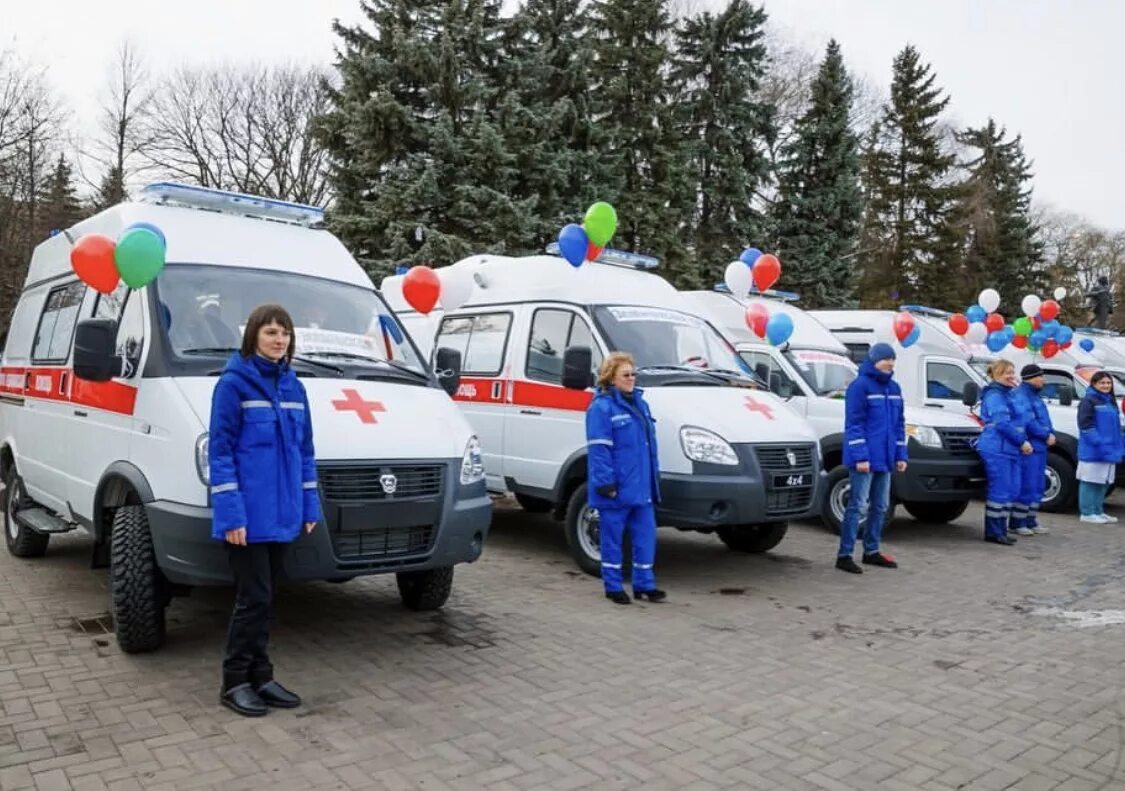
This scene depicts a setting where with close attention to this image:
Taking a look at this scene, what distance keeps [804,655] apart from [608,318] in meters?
3.44

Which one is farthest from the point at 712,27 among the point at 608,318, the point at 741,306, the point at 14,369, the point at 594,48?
the point at 14,369

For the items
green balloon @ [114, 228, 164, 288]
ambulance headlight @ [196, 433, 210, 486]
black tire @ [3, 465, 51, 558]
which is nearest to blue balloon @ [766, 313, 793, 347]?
green balloon @ [114, 228, 164, 288]

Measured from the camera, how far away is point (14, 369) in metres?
7.62

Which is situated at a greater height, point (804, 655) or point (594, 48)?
point (594, 48)

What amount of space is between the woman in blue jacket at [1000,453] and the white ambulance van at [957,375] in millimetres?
1174

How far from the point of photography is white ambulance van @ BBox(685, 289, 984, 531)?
9758 mm

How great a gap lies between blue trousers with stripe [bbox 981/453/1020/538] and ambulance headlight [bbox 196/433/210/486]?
8104 mm

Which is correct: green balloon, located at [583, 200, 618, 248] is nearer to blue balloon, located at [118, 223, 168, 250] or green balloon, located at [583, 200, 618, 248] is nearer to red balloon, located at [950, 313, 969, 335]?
blue balloon, located at [118, 223, 168, 250]

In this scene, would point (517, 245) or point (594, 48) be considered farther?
point (594, 48)

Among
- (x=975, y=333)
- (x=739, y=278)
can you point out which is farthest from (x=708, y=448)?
(x=975, y=333)

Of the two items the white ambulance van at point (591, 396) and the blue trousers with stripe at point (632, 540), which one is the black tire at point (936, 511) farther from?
the blue trousers with stripe at point (632, 540)

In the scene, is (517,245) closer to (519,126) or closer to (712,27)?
(519,126)

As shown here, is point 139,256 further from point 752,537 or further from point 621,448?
point 752,537

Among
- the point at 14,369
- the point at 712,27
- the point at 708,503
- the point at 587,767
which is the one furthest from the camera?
the point at 712,27
